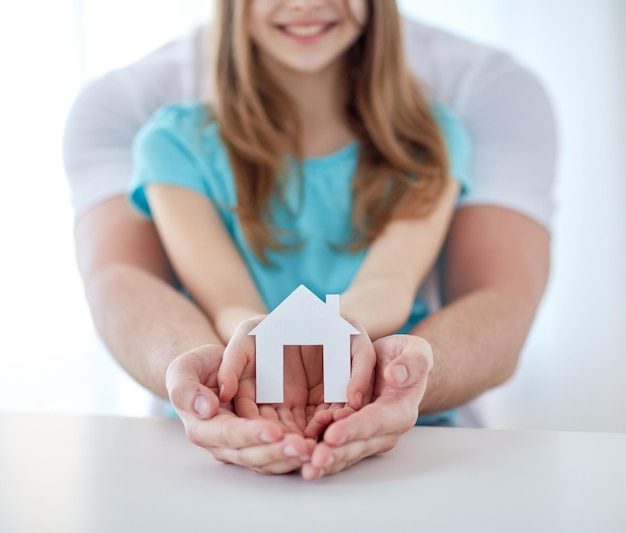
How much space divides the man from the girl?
0.09 meters

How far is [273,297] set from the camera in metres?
1.52

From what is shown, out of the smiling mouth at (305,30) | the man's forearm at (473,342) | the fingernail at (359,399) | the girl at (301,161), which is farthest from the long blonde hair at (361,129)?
the fingernail at (359,399)

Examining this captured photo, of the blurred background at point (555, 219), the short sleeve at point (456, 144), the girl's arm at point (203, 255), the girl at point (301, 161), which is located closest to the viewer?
the girl's arm at point (203, 255)

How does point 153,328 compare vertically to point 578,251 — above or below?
above

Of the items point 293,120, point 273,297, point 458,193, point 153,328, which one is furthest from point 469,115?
point 153,328

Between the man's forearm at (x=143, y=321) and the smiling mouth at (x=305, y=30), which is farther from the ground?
the smiling mouth at (x=305, y=30)

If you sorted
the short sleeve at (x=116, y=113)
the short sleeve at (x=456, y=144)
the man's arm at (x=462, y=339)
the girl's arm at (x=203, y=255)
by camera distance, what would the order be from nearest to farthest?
1. the man's arm at (x=462, y=339)
2. the girl's arm at (x=203, y=255)
3. the short sleeve at (x=456, y=144)
4. the short sleeve at (x=116, y=113)

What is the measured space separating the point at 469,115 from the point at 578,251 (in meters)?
0.67

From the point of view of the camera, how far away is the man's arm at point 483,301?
1.18 meters

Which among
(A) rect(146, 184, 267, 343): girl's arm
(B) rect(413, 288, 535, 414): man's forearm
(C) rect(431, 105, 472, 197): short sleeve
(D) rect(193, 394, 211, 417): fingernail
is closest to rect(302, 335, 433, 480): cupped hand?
(D) rect(193, 394, 211, 417): fingernail

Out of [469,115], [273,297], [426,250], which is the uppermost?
[469,115]

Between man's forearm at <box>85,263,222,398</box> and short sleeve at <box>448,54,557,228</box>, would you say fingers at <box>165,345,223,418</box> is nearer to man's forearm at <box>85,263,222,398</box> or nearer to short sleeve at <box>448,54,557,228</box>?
man's forearm at <box>85,263,222,398</box>

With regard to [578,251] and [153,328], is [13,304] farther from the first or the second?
[578,251]

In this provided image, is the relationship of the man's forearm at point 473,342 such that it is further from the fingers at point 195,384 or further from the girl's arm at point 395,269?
the fingers at point 195,384
